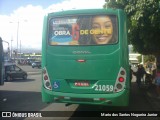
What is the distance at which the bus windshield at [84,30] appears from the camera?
8.62 meters

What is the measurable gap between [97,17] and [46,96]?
8.55 ft

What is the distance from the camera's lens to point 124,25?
8625 mm

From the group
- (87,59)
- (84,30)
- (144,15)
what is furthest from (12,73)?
(87,59)

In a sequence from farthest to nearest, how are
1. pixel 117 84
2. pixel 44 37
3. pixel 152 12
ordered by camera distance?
pixel 152 12, pixel 44 37, pixel 117 84

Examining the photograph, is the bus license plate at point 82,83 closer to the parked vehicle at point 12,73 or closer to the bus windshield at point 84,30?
the bus windshield at point 84,30

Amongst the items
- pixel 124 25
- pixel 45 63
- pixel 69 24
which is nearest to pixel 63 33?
pixel 69 24

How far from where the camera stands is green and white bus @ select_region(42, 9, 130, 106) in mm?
8445

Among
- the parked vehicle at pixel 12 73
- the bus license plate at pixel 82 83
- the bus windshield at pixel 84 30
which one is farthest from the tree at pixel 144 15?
the parked vehicle at pixel 12 73

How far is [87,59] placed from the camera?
8.54 m

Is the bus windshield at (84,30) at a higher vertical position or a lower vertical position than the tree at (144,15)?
lower

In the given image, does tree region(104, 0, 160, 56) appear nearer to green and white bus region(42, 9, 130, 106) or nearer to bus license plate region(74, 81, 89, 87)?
green and white bus region(42, 9, 130, 106)

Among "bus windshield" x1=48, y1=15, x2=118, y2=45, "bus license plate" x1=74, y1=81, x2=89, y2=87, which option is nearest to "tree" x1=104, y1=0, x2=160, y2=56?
"bus windshield" x1=48, y1=15, x2=118, y2=45

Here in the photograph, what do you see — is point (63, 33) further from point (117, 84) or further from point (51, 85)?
point (117, 84)

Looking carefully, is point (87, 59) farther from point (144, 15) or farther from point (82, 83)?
point (144, 15)
